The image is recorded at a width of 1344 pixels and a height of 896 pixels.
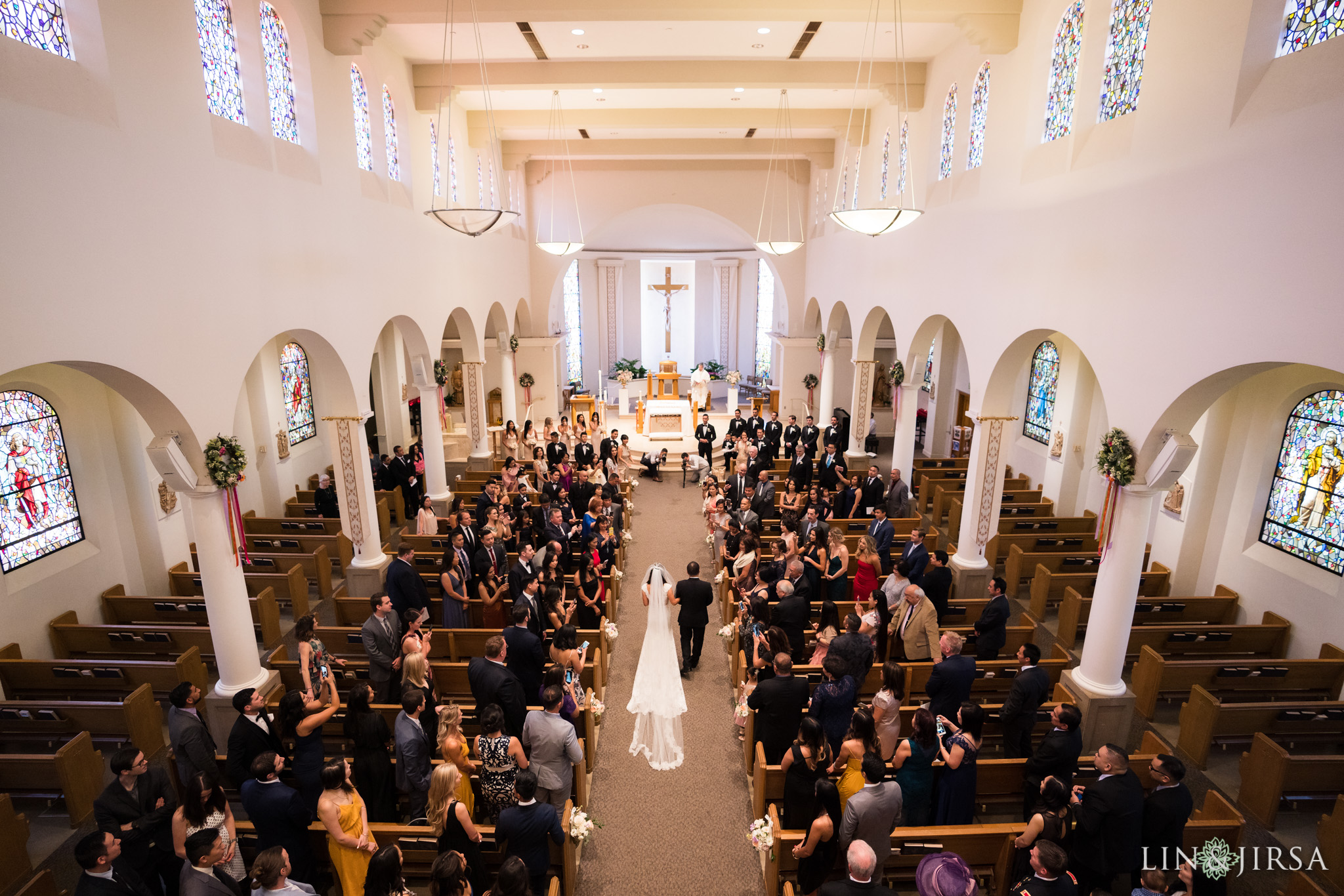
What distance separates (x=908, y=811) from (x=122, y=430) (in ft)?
37.5

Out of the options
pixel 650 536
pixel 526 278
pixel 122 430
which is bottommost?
pixel 650 536

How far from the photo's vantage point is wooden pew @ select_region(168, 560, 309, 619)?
32.5 feet

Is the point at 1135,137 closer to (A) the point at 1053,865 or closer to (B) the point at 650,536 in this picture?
(A) the point at 1053,865

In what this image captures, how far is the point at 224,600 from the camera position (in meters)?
7.49

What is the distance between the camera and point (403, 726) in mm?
5309

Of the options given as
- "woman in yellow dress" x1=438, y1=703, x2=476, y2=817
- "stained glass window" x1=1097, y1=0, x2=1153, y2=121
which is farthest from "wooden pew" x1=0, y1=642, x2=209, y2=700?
"stained glass window" x1=1097, y1=0, x2=1153, y2=121

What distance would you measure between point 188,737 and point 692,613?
4945 millimetres

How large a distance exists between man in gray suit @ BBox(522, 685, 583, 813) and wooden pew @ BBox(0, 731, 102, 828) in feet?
14.2

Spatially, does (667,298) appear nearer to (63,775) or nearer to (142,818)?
(63,775)

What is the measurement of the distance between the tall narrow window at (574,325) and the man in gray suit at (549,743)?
24.2 meters

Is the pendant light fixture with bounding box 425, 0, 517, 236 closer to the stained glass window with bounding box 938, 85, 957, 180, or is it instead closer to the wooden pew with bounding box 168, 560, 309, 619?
the wooden pew with bounding box 168, 560, 309, 619

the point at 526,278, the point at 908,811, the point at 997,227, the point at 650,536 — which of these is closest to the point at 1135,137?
the point at 997,227

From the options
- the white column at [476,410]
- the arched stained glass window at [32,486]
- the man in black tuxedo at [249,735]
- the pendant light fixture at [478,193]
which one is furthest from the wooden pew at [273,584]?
the white column at [476,410]

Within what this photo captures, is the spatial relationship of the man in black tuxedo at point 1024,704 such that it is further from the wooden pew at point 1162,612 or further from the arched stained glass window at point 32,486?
the arched stained glass window at point 32,486
